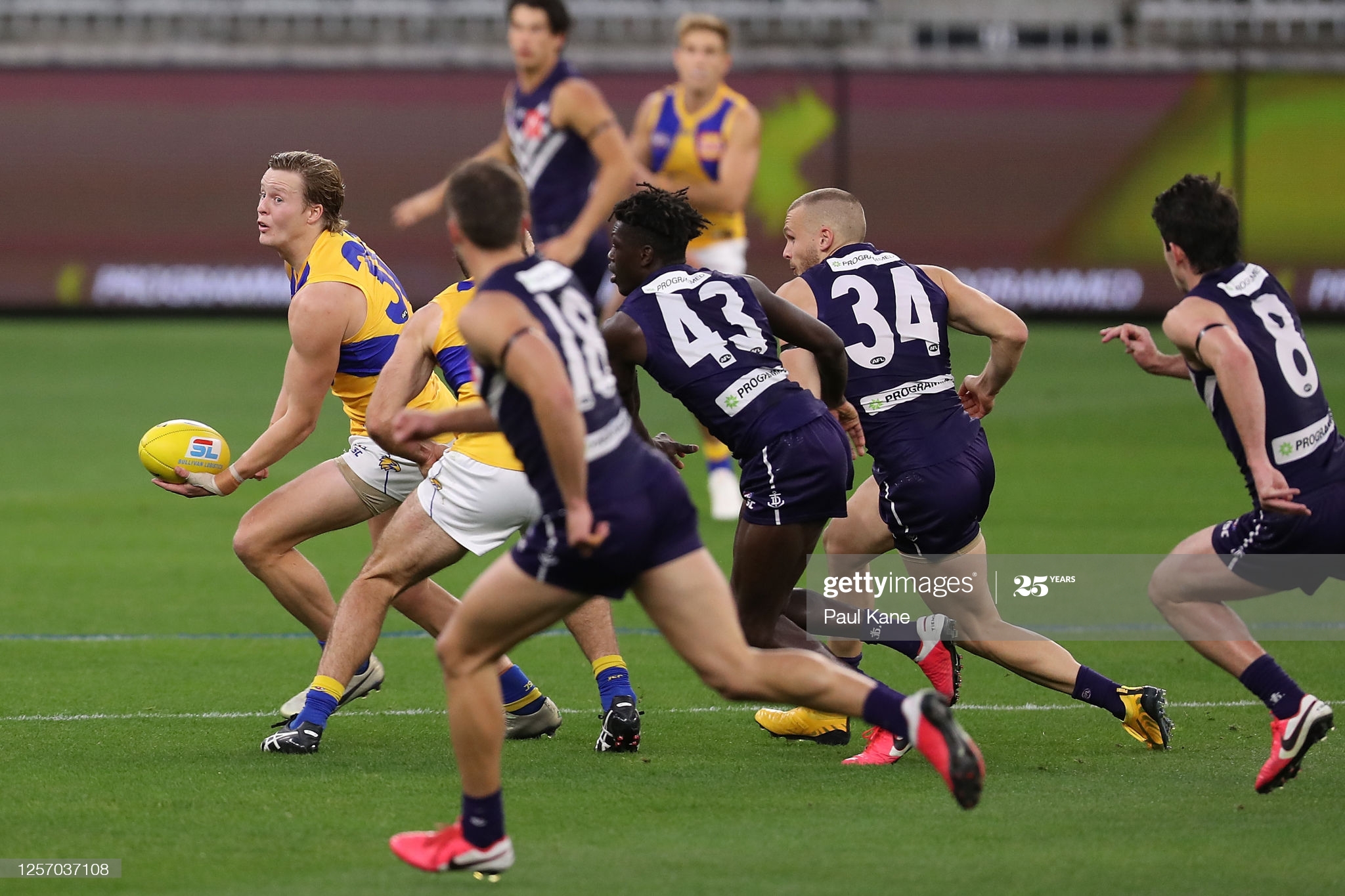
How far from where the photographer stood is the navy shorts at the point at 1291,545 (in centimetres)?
607

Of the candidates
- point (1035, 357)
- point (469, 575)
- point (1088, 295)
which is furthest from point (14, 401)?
point (1088, 295)

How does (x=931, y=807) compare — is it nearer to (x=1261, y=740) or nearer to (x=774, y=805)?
(x=774, y=805)

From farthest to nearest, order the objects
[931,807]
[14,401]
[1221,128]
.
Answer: [1221,128], [14,401], [931,807]

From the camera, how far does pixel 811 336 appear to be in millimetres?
6676

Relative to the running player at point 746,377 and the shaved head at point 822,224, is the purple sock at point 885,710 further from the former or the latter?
the shaved head at point 822,224

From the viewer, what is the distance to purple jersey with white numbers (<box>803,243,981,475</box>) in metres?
7.07

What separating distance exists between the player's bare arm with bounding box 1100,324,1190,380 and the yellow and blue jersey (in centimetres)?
225

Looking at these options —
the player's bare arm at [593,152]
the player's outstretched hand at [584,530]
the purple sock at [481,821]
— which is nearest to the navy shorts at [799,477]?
the player's outstretched hand at [584,530]

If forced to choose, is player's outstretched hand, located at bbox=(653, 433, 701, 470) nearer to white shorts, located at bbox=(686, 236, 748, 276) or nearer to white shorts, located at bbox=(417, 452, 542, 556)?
white shorts, located at bbox=(417, 452, 542, 556)

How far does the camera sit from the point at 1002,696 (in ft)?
26.0

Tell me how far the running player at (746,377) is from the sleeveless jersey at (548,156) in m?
4.56

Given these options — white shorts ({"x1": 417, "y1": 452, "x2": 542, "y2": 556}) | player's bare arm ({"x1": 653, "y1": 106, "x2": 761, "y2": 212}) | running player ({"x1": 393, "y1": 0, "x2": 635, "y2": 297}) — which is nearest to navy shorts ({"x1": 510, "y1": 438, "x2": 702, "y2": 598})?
white shorts ({"x1": 417, "y1": 452, "x2": 542, "y2": 556})

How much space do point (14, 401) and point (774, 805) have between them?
539 inches

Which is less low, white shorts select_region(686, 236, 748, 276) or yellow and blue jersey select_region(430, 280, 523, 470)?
yellow and blue jersey select_region(430, 280, 523, 470)
